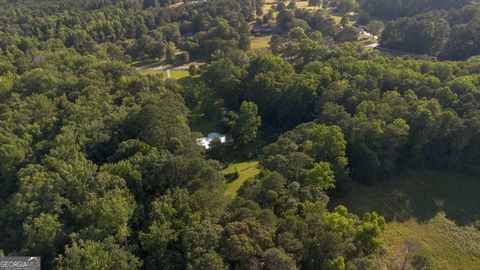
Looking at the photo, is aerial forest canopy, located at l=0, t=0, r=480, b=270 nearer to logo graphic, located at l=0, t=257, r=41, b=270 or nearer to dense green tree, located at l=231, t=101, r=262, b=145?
dense green tree, located at l=231, t=101, r=262, b=145

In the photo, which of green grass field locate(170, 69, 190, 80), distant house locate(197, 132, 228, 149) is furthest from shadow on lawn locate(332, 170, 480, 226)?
green grass field locate(170, 69, 190, 80)

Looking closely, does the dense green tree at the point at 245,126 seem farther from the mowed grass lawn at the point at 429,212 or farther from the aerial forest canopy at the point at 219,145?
the mowed grass lawn at the point at 429,212

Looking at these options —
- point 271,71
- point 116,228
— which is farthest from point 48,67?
point 116,228

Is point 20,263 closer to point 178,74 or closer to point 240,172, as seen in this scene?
point 240,172

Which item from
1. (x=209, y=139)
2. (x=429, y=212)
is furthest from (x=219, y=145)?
(x=429, y=212)

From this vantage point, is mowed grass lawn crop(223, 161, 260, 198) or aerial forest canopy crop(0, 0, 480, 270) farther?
mowed grass lawn crop(223, 161, 260, 198)

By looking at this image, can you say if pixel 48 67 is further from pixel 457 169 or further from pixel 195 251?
pixel 457 169
